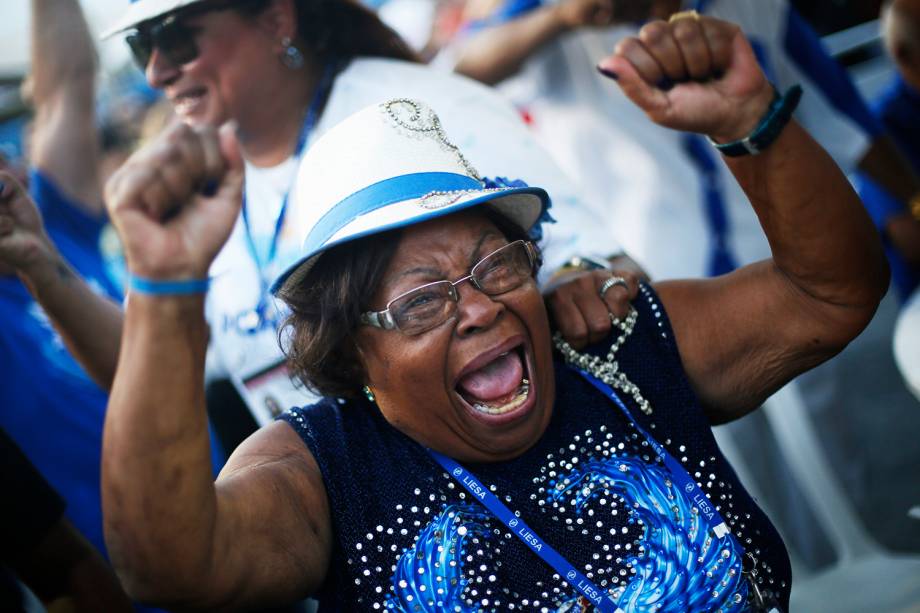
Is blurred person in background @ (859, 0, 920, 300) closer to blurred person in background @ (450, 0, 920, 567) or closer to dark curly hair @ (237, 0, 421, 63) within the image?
blurred person in background @ (450, 0, 920, 567)

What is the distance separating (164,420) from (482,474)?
0.74m

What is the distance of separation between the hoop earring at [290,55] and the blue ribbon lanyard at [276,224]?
0.28 feet

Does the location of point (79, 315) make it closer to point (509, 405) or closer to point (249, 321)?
point (249, 321)

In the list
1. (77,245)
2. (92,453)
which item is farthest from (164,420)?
(77,245)

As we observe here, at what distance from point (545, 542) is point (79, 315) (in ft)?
4.54

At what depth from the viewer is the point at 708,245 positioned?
336 centimetres

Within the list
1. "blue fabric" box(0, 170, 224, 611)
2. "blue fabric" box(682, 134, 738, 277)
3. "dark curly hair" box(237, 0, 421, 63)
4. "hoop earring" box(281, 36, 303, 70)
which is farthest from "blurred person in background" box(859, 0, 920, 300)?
"blue fabric" box(0, 170, 224, 611)

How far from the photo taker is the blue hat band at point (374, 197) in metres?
1.84

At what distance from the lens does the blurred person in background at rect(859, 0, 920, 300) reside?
3256mm

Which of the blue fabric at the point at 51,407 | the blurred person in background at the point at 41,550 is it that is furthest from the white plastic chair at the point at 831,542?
the blurred person in background at the point at 41,550

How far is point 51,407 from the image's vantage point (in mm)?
2551

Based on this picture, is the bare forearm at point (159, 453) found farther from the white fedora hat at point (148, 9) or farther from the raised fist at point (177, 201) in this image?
the white fedora hat at point (148, 9)

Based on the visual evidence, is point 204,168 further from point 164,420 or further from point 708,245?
point 708,245

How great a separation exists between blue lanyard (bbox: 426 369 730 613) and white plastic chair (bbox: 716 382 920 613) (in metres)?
1.47
